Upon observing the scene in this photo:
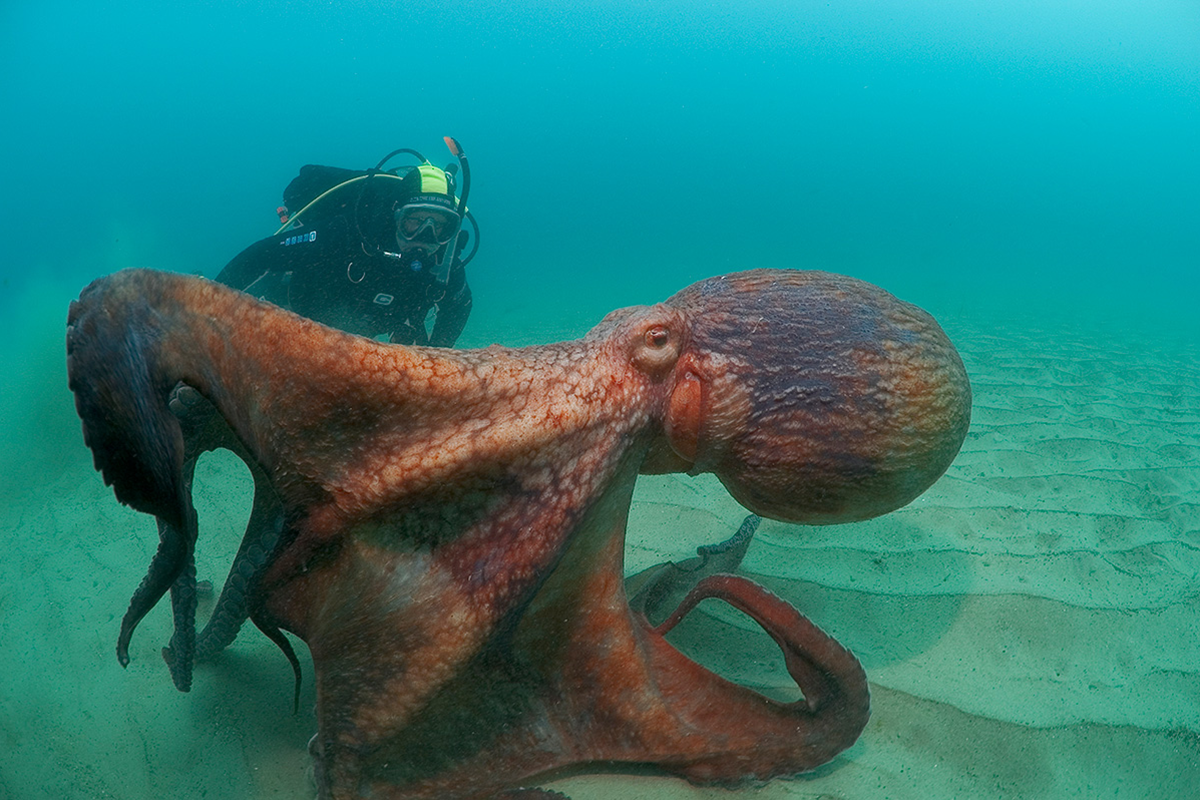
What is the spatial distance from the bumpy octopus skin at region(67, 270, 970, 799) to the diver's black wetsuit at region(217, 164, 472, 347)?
4.86 meters

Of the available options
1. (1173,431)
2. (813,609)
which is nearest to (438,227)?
(813,609)

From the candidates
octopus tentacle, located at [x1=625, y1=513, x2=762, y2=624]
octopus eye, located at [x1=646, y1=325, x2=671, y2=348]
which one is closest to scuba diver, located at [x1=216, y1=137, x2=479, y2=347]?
octopus tentacle, located at [x1=625, y1=513, x2=762, y2=624]

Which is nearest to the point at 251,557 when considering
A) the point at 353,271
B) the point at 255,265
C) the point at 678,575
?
the point at 678,575

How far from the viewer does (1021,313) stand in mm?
18172

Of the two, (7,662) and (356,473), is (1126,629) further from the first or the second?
(7,662)

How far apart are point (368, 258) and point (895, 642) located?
555cm

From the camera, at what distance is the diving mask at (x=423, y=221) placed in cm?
629

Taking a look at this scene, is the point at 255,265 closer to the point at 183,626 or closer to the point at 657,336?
the point at 183,626

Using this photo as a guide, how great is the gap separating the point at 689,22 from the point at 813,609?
142m

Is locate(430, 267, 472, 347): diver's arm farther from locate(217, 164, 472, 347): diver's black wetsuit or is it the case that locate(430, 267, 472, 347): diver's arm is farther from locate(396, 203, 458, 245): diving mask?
locate(396, 203, 458, 245): diving mask

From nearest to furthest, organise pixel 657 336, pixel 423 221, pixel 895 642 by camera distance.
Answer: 1. pixel 657 336
2. pixel 895 642
3. pixel 423 221

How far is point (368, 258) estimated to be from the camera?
20.3ft

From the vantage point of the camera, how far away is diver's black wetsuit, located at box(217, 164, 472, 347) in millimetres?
6191

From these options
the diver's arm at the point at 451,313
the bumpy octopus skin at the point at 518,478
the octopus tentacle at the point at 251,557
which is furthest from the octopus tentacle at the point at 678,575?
the diver's arm at the point at 451,313
